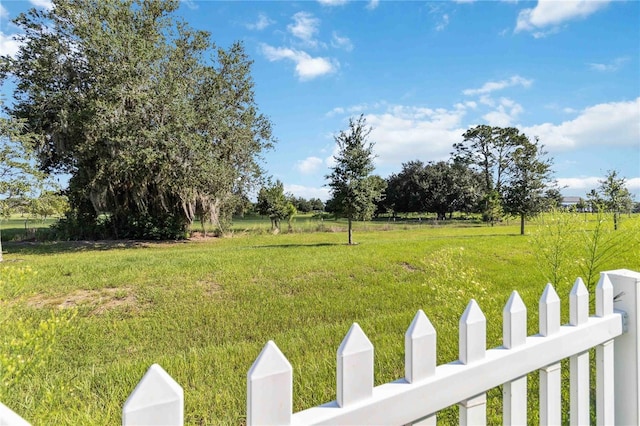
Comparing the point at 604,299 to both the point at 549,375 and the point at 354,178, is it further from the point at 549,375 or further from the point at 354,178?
the point at 354,178

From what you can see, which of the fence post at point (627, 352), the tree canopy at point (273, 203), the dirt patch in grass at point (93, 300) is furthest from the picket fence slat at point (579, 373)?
the tree canopy at point (273, 203)

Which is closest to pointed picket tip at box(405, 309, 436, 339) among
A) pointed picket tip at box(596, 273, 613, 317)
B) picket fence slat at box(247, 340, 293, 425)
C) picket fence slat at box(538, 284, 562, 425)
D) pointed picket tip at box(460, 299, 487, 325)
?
pointed picket tip at box(460, 299, 487, 325)

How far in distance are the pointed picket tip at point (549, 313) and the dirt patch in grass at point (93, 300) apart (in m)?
5.28

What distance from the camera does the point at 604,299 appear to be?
1404 millimetres

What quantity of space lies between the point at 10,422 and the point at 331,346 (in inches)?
117

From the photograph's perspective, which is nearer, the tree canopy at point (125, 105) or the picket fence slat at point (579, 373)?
the picket fence slat at point (579, 373)

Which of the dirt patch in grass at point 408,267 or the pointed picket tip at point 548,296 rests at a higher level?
the pointed picket tip at point 548,296

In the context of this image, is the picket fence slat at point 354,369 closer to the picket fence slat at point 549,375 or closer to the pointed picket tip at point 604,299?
the picket fence slat at point 549,375

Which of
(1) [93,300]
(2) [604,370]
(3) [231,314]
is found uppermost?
(2) [604,370]

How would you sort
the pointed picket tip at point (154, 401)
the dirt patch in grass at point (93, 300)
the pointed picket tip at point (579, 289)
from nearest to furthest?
the pointed picket tip at point (154, 401) → the pointed picket tip at point (579, 289) → the dirt patch in grass at point (93, 300)

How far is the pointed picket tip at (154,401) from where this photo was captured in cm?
62

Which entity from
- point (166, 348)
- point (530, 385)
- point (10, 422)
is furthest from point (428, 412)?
point (166, 348)

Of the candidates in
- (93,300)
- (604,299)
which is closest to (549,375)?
(604,299)

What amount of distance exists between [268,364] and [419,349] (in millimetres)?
449
